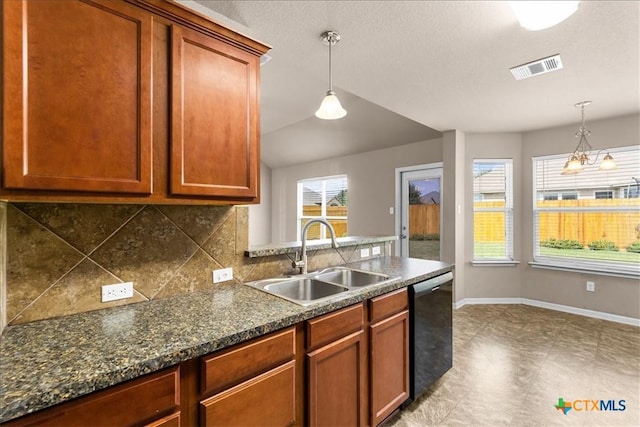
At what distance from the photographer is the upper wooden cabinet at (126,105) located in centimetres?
101

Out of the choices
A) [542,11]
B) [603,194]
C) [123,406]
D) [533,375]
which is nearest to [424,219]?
[603,194]

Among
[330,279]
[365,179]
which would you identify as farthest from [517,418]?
[365,179]

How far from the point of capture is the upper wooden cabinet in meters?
1.01

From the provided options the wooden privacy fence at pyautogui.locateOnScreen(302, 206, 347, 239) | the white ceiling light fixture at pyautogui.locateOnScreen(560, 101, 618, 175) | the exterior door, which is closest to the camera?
the white ceiling light fixture at pyautogui.locateOnScreen(560, 101, 618, 175)

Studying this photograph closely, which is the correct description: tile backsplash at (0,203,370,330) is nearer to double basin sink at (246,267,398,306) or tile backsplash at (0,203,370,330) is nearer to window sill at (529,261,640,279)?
double basin sink at (246,267,398,306)

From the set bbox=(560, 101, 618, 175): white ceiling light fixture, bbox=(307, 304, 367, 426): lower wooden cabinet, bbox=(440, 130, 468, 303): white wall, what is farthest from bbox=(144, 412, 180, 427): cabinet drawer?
bbox=(560, 101, 618, 175): white ceiling light fixture

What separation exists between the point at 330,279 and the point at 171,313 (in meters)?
1.16

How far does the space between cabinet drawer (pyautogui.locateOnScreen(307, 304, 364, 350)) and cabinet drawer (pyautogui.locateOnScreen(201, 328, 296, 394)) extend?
113 millimetres

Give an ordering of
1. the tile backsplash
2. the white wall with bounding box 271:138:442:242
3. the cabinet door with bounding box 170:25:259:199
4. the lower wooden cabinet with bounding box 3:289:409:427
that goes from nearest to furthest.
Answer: the lower wooden cabinet with bounding box 3:289:409:427, the tile backsplash, the cabinet door with bounding box 170:25:259:199, the white wall with bounding box 271:138:442:242

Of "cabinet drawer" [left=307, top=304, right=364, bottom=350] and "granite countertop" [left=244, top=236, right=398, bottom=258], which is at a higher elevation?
"granite countertop" [left=244, top=236, right=398, bottom=258]

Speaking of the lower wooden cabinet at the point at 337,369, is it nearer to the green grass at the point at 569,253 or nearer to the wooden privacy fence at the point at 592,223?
the green grass at the point at 569,253

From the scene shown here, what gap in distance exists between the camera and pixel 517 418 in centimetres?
200

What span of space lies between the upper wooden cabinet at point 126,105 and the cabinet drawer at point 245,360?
706 millimetres

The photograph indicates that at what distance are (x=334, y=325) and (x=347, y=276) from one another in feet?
2.47
